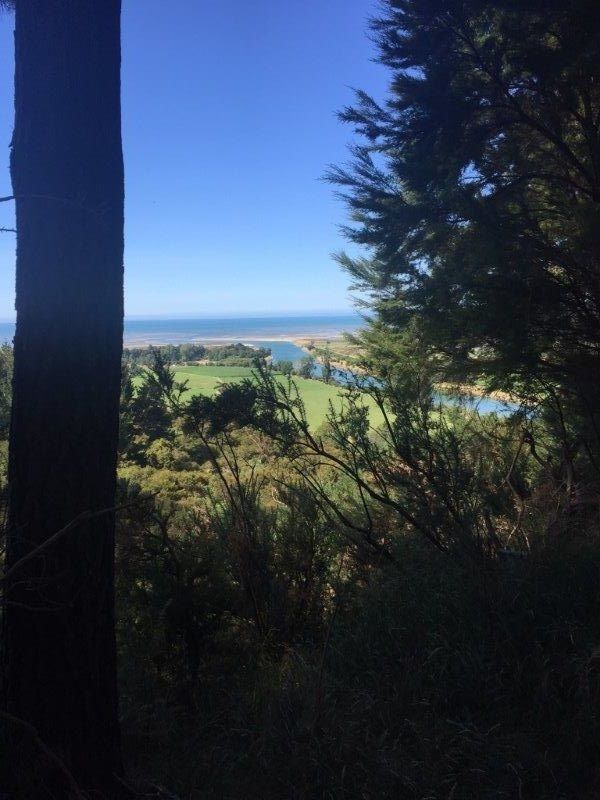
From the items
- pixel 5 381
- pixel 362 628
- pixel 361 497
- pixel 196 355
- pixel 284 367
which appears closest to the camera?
pixel 362 628

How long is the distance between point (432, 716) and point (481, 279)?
429 centimetres

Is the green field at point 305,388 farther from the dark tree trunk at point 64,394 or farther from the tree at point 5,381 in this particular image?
the tree at point 5,381

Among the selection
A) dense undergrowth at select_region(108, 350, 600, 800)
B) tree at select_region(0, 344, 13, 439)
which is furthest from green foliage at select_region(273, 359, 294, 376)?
tree at select_region(0, 344, 13, 439)

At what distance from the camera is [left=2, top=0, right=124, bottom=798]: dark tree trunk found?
2154 mm

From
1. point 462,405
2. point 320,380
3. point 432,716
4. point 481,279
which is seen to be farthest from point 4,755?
point 462,405

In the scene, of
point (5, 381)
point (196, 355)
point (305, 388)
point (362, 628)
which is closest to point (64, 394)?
point (362, 628)

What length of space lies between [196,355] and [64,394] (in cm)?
644

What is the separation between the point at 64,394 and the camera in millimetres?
2217

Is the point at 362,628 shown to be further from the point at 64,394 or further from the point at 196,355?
the point at 196,355

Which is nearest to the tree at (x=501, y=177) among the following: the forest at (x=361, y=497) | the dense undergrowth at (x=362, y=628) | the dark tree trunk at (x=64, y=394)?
the forest at (x=361, y=497)

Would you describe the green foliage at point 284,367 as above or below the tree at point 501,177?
below

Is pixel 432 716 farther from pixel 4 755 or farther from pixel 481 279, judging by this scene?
pixel 481 279

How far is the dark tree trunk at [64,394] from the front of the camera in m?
2.15

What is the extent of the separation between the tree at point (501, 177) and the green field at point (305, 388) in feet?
5.85
